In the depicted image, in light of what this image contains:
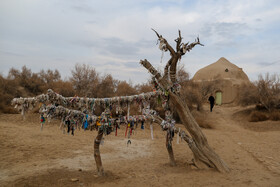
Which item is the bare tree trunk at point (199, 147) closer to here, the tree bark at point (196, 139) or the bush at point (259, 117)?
the tree bark at point (196, 139)

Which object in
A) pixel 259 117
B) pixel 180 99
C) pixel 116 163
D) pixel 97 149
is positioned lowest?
pixel 116 163

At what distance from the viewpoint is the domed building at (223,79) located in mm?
25328

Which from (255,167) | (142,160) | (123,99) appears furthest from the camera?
(142,160)

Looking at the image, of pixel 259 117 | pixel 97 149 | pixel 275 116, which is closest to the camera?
pixel 97 149

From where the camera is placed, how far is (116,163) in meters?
6.48

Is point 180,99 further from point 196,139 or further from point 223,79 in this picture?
point 223,79

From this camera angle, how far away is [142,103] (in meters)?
5.26

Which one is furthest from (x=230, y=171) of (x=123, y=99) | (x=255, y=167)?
(x=123, y=99)

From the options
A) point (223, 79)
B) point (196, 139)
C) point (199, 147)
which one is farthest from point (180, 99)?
point (223, 79)

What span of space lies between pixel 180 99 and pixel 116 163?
9.32 feet

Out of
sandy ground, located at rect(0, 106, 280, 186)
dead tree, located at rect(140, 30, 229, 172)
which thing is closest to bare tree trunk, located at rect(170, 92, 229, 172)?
dead tree, located at rect(140, 30, 229, 172)

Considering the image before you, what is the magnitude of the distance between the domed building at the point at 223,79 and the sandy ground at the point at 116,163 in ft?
50.2

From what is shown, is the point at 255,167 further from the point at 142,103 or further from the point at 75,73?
the point at 75,73

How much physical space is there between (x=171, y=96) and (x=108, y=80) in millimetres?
12455
